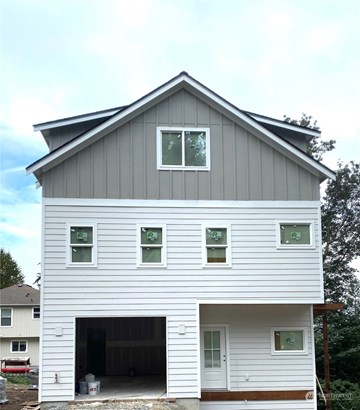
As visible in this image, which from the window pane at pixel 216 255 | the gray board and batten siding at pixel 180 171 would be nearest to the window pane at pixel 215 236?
the window pane at pixel 216 255

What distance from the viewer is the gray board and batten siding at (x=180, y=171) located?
13461 mm

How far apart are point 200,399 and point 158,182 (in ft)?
19.0

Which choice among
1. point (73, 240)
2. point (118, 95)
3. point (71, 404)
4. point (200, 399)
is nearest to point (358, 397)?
point (200, 399)

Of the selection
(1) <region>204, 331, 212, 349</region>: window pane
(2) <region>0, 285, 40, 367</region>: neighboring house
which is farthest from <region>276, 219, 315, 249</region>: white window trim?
(2) <region>0, 285, 40, 367</region>: neighboring house

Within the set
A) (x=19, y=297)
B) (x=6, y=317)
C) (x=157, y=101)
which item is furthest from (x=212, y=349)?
(x=19, y=297)

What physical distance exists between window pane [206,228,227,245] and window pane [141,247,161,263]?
132 centimetres

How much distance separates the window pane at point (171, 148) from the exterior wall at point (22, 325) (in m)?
24.0

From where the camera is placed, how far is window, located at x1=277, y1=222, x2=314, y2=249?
A: 45.6 feet

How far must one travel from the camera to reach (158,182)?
44.8ft

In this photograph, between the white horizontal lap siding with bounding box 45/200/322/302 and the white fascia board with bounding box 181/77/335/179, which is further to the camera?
the white fascia board with bounding box 181/77/335/179

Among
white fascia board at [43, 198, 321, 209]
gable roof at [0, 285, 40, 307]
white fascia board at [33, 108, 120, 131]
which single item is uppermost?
white fascia board at [33, 108, 120, 131]

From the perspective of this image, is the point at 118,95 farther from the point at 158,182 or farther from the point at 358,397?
the point at 358,397

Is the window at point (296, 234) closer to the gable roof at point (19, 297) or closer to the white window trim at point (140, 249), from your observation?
the white window trim at point (140, 249)

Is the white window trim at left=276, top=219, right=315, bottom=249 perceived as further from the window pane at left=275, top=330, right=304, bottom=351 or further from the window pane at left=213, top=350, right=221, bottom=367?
the window pane at left=213, top=350, right=221, bottom=367
